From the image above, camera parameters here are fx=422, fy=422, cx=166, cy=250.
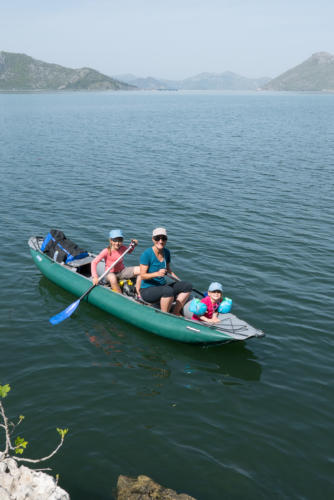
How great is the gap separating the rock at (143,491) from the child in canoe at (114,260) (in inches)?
228

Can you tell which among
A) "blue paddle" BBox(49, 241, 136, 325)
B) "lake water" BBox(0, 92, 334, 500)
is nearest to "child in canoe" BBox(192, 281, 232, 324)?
"lake water" BBox(0, 92, 334, 500)

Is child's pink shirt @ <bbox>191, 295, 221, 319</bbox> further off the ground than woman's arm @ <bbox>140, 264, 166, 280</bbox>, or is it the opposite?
woman's arm @ <bbox>140, 264, 166, 280</bbox>

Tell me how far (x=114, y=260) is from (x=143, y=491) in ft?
21.4

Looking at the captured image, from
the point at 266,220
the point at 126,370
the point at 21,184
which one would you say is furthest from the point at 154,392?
the point at 21,184

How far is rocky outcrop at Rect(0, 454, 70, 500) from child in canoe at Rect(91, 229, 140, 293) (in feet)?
20.4

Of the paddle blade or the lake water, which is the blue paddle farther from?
the lake water

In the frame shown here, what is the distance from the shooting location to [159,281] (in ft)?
35.0

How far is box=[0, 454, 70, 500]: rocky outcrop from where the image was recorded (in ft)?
16.9

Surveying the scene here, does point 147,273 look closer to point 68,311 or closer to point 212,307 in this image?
point 212,307

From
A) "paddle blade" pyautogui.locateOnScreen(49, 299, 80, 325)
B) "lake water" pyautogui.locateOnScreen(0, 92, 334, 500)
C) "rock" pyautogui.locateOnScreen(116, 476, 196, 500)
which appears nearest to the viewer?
"rock" pyautogui.locateOnScreen(116, 476, 196, 500)

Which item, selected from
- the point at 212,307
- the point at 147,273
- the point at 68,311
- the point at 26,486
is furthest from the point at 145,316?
the point at 26,486

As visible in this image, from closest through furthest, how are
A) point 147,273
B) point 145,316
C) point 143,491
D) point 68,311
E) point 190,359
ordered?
point 143,491 < point 190,359 < point 147,273 < point 145,316 < point 68,311

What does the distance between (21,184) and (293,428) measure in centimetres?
2182

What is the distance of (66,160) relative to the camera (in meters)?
32.6
